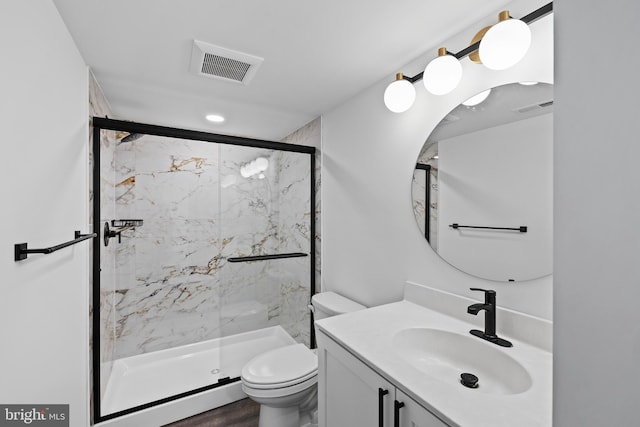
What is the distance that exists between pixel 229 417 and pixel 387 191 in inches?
74.2

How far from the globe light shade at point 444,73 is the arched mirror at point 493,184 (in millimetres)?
149

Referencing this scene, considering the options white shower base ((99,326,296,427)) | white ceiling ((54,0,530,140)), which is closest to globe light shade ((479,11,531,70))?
white ceiling ((54,0,530,140))

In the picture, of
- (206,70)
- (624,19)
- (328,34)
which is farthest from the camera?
(206,70)

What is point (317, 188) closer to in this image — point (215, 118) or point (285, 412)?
point (215, 118)

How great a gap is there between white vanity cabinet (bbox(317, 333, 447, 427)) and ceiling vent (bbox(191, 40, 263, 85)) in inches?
60.6

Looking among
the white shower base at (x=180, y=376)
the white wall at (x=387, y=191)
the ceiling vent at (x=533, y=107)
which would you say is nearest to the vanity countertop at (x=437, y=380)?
the white wall at (x=387, y=191)

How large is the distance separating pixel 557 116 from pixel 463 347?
110 centimetres

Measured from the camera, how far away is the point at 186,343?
267cm

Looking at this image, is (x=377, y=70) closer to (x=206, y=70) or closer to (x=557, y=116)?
(x=206, y=70)

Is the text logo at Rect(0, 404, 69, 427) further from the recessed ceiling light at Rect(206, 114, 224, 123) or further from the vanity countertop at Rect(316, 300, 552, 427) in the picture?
the recessed ceiling light at Rect(206, 114, 224, 123)

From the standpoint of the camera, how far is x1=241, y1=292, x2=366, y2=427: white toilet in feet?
5.42

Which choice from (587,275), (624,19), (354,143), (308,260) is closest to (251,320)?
(308,260)

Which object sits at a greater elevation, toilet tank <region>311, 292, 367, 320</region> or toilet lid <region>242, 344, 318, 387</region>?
toilet tank <region>311, 292, 367, 320</region>

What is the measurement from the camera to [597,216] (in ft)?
1.15
